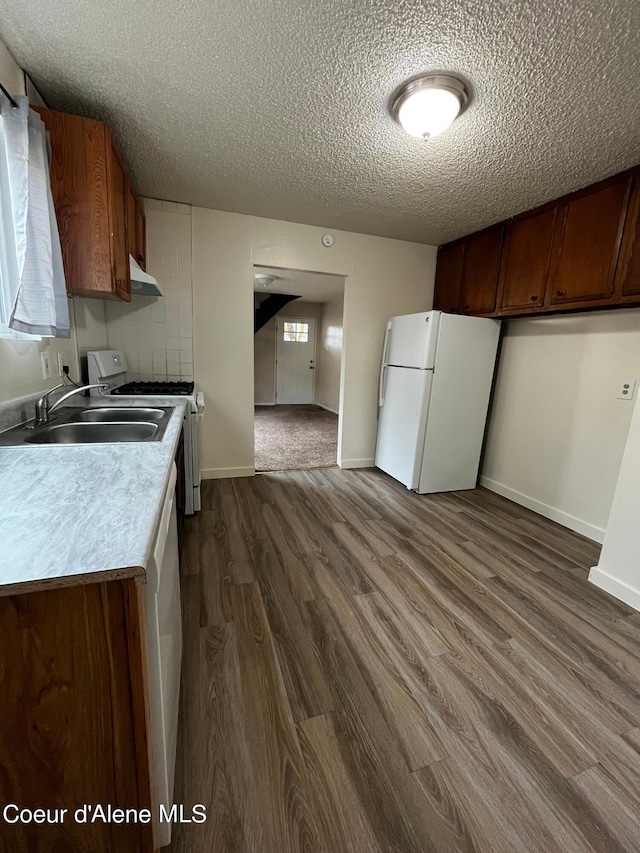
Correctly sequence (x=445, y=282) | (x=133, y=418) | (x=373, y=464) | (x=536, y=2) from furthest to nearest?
(x=373, y=464)
(x=445, y=282)
(x=133, y=418)
(x=536, y=2)

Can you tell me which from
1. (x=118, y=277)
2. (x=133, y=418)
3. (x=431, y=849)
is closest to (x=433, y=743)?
(x=431, y=849)

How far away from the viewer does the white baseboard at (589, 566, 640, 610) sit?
6.07ft

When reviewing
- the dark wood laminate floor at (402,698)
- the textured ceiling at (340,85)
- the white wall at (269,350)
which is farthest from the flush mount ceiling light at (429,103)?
the white wall at (269,350)

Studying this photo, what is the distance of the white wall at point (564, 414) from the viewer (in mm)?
2430

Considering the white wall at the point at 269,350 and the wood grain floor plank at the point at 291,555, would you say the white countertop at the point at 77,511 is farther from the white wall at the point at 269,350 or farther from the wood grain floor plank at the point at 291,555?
the white wall at the point at 269,350

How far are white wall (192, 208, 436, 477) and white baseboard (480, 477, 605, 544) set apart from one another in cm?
127

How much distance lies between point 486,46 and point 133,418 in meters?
2.24

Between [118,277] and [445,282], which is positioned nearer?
[118,277]

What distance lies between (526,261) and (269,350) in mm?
5606

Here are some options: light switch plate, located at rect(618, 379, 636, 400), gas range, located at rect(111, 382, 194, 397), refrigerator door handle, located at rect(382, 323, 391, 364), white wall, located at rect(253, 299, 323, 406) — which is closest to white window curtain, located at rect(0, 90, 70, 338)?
gas range, located at rect(111, 382, 194, 397)

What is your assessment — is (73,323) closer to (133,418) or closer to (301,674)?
(133,418)

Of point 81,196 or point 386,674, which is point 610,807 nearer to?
point 386,674

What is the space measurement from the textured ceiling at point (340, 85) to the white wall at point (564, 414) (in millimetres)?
1021

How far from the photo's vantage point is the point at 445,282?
3535 millimetres
